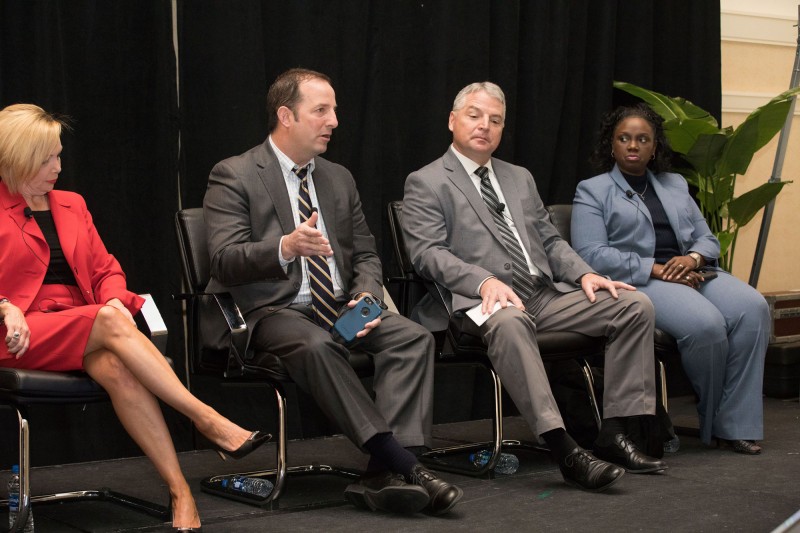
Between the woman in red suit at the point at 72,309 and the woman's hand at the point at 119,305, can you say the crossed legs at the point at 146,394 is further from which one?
the woman's hand at the point at 119,305

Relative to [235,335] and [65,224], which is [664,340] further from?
[65,224]

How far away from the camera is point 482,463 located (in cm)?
362

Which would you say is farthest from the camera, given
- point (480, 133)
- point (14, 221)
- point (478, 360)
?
point (480, 133)

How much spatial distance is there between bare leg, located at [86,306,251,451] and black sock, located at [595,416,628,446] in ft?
4.39

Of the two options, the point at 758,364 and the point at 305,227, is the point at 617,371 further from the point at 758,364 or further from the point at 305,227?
the point at 305,227

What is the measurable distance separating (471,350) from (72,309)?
1.33 metres

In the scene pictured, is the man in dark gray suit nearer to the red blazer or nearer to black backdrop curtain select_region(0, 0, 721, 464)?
the red blazer

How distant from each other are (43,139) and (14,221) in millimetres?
252

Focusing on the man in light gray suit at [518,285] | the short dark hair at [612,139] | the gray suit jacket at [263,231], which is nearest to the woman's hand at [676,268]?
the man in light gray suit at [518,285]

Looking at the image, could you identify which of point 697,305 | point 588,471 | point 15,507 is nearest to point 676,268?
point 697,305

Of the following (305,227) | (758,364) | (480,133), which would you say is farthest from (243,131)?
(758,364)

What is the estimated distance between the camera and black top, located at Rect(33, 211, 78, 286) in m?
3.10

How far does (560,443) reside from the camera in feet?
10.7

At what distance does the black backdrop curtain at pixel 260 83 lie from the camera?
382 cm
